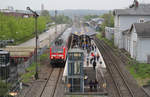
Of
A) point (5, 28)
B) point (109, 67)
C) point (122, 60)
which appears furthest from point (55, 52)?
point (5, 28)

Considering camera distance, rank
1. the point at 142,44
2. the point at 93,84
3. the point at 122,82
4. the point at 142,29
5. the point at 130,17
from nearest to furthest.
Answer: the point at 93,84 → the point at 122,82 → the point at 142,44 → the point at 142,29 → the point at 130,17

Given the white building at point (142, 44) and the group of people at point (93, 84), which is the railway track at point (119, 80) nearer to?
the group of people at point (93, 84)

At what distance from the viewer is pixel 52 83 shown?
74.6 ft

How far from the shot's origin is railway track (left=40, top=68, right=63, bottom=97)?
64.6ft

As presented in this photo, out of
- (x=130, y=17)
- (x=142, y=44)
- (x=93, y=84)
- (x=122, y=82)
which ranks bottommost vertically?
(x=122, y=82)

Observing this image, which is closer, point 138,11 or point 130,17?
point 130,17

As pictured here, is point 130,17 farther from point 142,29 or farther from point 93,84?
point 93,84

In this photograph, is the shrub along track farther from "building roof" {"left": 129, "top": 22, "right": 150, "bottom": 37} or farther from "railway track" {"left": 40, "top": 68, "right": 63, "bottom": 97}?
"railway track" {"left": 40, "top": 68, "right": 63, "bottom": 97}

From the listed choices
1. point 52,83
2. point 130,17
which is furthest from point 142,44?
point 52,83

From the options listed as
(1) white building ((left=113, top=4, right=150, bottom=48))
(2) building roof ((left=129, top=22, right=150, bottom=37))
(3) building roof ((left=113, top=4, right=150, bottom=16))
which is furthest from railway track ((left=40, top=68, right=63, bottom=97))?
(3) building roof ((left=113, top=4, right=150, bottom=16))

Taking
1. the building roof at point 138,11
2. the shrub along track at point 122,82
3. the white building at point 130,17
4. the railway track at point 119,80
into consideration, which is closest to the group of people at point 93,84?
the shrub along track at point 122,82

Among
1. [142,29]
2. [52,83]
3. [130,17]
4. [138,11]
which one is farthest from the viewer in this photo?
[138,11]

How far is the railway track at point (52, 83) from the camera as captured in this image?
776 inches

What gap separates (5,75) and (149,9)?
2865 centimetres
